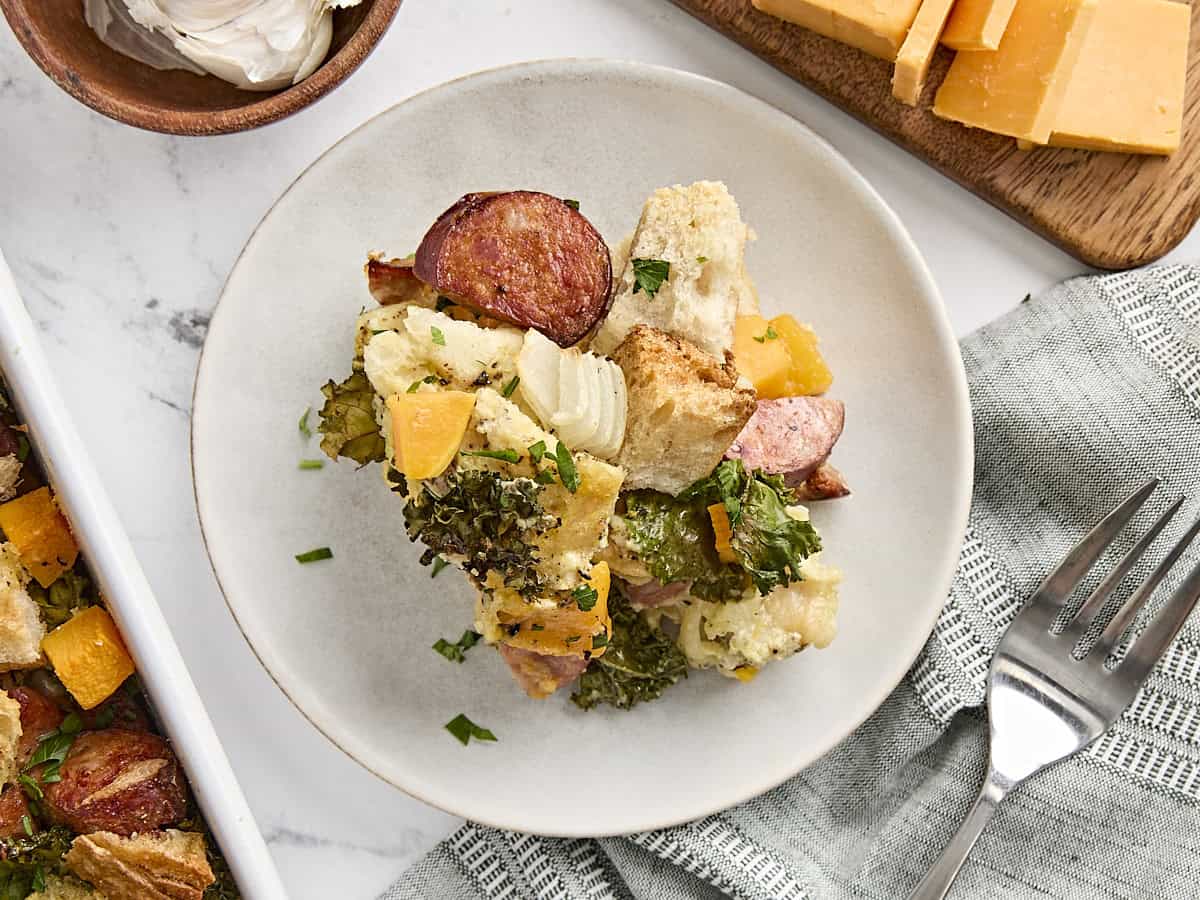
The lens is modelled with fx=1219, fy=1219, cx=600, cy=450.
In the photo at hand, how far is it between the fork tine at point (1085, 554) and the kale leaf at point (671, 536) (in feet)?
2.69

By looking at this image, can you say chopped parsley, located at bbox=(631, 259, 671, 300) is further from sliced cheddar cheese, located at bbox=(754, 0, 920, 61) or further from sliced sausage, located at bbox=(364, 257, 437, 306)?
sliced cheddar cheese, located at bbox=(754, 0, 920, 61)

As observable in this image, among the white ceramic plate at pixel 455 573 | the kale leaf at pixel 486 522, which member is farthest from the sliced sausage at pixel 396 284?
the kale leaf at pixel 486 522

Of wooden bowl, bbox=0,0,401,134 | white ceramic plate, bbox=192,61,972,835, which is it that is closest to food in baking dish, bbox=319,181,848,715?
white ceramic plate, bbox=192,61,972,835

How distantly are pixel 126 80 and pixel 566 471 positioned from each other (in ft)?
4.48

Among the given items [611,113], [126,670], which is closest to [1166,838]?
[611,113]

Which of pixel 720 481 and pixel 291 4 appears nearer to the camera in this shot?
pixel 720 481

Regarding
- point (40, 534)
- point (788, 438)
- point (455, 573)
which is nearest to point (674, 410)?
point (788, 438)

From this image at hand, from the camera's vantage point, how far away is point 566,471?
6.60 feet

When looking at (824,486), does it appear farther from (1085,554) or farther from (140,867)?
(140,867)

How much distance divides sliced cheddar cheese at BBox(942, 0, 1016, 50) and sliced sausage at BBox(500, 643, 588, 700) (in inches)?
59.2

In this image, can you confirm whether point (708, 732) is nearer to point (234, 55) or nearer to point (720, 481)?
point (720, 481)

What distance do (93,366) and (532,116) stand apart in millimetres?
1127

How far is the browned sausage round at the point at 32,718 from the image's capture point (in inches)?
95.1

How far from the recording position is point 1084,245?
2701 millimetres
